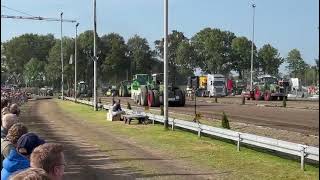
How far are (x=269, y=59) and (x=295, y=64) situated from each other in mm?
9928

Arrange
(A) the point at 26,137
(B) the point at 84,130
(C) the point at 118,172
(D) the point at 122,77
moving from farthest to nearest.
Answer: (D) the point at 122,77, (B) the point at 84,130, (C) the point at 118,172, (A) the point at 26,137

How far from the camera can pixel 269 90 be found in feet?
182

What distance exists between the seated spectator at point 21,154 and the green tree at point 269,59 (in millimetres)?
124458

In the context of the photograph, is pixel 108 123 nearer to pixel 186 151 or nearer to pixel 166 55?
pixel 166 55

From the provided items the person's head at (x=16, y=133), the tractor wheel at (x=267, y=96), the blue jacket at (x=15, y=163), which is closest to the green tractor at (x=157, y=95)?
the tractor wheel at (x=267, y=96)

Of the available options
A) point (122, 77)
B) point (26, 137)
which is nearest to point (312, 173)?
point (26, 137)

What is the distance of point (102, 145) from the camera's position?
17875mm

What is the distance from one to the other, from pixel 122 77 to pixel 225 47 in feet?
83.4

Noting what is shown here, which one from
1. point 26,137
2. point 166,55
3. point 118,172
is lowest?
point 118,172

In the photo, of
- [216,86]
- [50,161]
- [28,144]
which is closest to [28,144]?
[28,144]

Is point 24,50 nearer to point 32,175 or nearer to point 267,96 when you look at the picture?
point 267,96

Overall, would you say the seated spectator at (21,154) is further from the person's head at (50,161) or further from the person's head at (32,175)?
the person's head at (32,175)

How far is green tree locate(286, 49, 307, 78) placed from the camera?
439ft

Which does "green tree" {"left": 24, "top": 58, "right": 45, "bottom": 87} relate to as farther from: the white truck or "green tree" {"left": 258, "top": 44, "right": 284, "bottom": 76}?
the white truck
